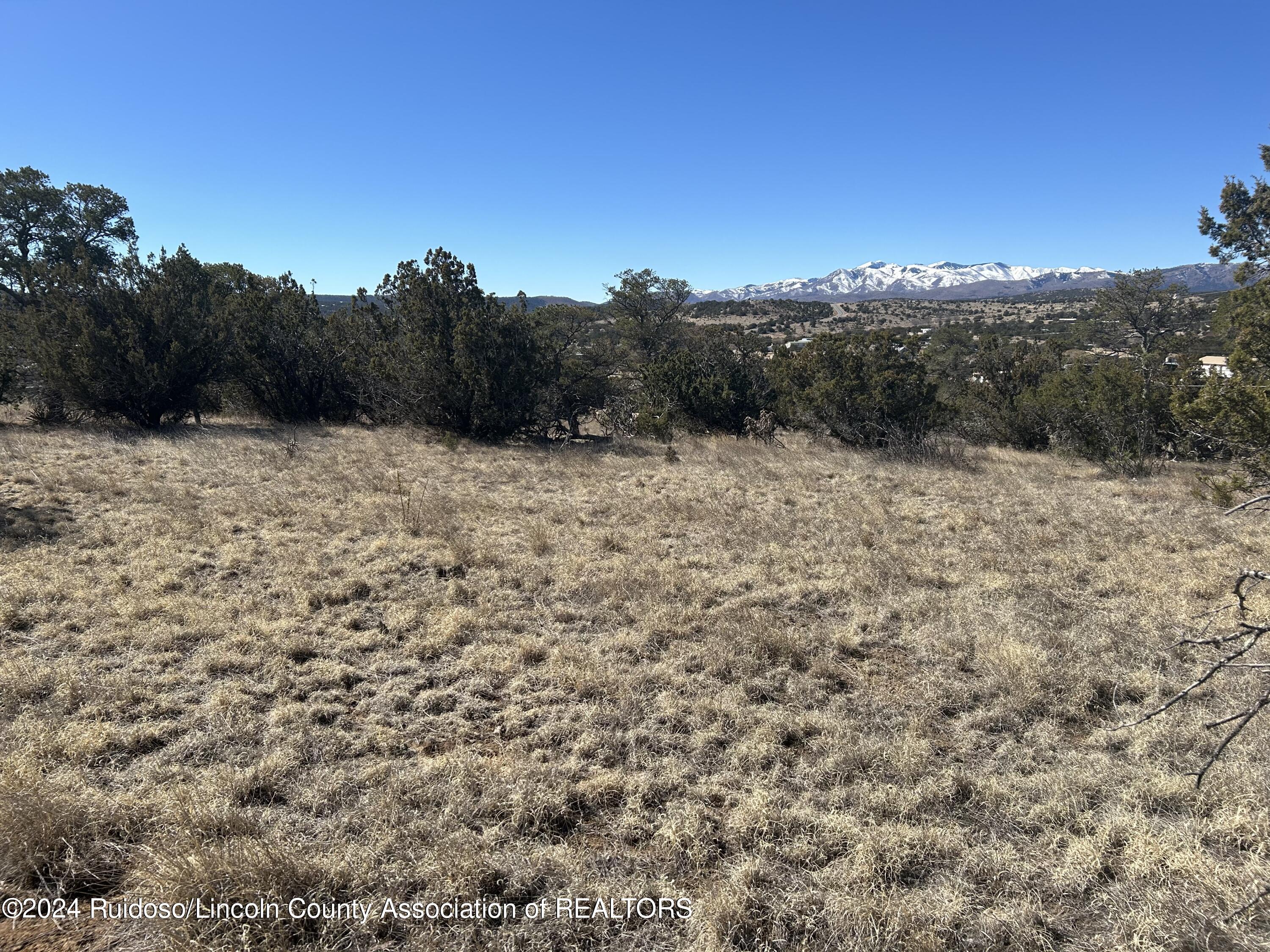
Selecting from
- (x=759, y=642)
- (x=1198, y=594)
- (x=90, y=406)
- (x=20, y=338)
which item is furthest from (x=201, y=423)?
(x=1198, y=594)

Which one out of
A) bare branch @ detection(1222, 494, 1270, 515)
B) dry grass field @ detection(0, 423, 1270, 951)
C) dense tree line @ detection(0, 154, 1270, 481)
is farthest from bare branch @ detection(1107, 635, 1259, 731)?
dense tree line @ detection(0, 154, 1270, 481)

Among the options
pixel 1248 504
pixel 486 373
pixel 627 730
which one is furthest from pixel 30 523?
pixel 1248 504

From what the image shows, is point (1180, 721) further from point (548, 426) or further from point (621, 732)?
point (548, 426)

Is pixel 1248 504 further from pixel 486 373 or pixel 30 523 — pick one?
pixel 486 373

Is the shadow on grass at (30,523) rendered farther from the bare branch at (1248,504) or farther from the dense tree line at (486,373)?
the bare branch at (1248,504)

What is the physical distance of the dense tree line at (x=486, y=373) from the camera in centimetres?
Result: 1321

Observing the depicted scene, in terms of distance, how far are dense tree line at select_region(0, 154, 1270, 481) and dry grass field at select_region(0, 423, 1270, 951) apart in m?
6.47

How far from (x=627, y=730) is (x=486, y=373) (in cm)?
1245

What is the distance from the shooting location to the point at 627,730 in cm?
348

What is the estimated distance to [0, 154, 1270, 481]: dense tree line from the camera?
13211mm

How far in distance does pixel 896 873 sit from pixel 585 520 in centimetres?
589

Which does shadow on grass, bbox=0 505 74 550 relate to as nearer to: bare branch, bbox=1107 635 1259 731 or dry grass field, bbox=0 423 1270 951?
dry grass field, bbox=0 423 1270 951

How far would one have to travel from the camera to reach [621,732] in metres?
3.44

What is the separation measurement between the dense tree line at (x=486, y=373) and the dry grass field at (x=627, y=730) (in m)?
6.47
